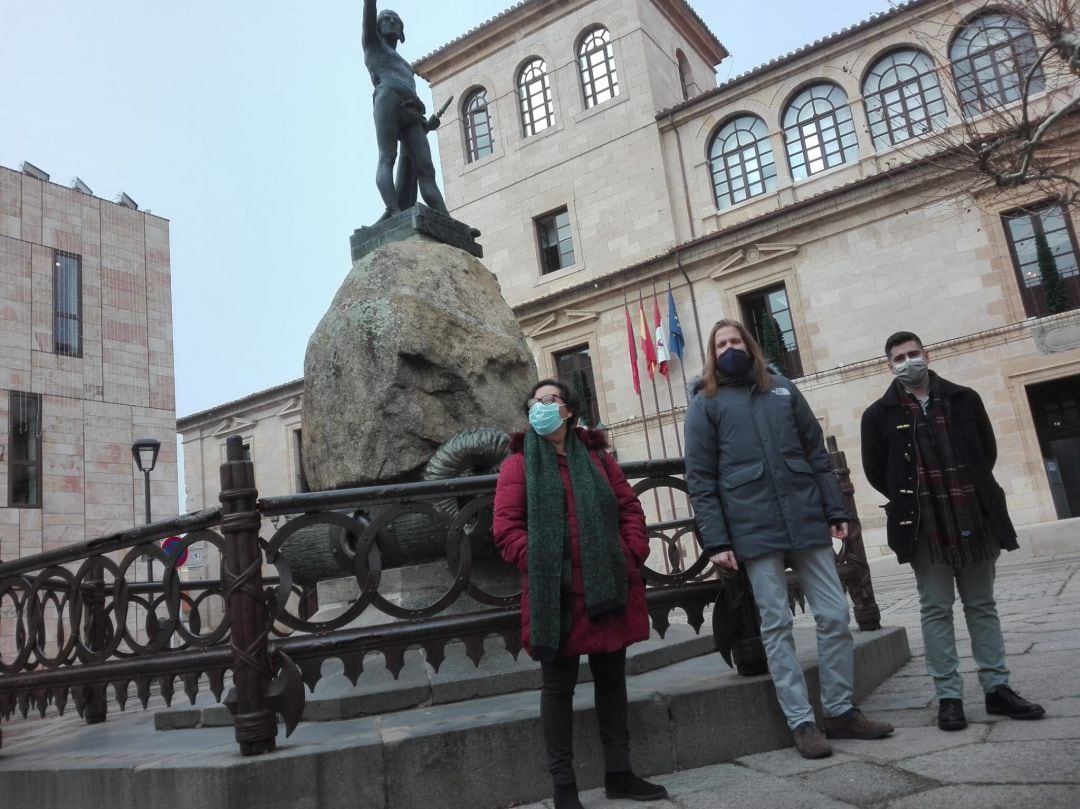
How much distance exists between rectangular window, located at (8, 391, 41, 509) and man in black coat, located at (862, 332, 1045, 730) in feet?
64.0

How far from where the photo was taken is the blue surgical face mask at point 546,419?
3158 mm

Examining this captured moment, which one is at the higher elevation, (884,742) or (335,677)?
(335,677)

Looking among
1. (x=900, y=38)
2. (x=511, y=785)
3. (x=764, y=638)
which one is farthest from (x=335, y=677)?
(x=900, y=38)

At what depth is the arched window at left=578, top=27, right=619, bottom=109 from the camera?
23281 millimetres

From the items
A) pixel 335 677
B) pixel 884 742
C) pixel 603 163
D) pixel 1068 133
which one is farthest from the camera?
pixel 603 163

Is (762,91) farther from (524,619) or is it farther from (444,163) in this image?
(524,619)

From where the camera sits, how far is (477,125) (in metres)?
25.6

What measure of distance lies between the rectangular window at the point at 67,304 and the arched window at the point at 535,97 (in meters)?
12.7

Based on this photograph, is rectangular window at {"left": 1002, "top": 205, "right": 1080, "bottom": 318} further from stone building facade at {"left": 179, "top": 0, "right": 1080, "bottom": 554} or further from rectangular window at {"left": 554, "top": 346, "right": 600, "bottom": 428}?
A: rectangular window at {"left": 554, "top": 346, "right": 600, "bottom": 428}

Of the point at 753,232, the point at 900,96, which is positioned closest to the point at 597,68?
the point at 753,232

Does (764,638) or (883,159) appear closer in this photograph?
(764,638)

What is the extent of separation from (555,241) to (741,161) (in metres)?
5.62

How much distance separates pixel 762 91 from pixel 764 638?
20.3m

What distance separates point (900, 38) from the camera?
19234 mm
